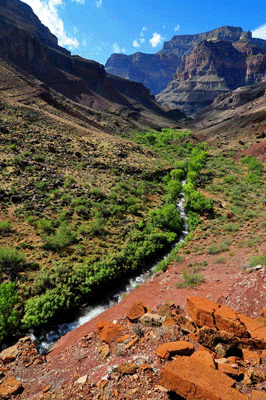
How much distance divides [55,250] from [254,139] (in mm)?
65671

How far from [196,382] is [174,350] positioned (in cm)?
178

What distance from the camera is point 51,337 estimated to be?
1486 cm

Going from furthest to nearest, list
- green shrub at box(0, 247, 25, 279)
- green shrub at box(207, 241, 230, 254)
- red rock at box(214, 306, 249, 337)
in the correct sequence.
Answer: green shrub at box(207, 241, 230, 254)
green shrub at box(0, 247, 25, 279)
red rock at box(214, 306, 249, 337)

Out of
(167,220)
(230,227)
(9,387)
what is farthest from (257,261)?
(9,387)

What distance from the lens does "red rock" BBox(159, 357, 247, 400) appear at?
621 cm

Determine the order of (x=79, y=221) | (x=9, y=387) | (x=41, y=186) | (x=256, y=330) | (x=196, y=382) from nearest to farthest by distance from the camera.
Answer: (x=196, y=382) → (x=9, y=387) → (x=256, y=330) → (x=79, y=221) → (x=41, y=186)

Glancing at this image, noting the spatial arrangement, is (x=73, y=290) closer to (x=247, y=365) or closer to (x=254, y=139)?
(x=247, y=365)

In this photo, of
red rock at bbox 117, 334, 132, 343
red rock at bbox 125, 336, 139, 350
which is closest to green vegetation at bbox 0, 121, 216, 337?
red rock at bbox 117, 334, 132, 343

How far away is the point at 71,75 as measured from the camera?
377 feet

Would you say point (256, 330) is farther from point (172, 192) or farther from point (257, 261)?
point (172, 192)

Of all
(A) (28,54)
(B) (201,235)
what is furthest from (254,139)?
(A) (28,54)

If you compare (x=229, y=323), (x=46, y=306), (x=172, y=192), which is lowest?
(x=46, y=306)

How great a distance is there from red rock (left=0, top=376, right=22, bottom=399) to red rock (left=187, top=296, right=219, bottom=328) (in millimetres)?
7688

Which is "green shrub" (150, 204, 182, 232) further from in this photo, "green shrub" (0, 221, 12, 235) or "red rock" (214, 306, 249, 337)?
"red rock" (214, 306, 249, 337)
